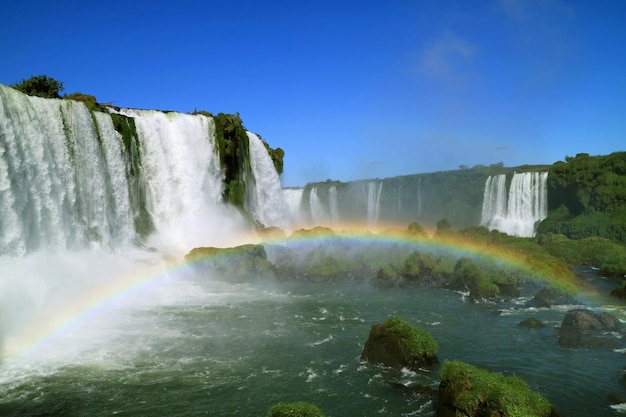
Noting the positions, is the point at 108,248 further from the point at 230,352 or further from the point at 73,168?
the point at 230,352

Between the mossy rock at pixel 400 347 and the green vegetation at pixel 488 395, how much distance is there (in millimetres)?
2471

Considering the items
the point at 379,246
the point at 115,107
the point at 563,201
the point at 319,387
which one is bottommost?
the point at 319,387

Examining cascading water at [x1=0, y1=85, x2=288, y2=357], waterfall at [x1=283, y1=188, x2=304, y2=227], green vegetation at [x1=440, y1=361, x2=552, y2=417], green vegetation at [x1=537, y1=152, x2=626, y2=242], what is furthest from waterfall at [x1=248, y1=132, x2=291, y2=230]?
green vegetation at [x1=440, y1=361, x2=552, y2=417]

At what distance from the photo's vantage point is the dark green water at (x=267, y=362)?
1020 cm

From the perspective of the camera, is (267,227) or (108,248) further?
(267,227)

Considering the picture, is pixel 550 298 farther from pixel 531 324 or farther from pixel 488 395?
pixel 488 395

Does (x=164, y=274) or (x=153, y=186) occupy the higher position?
(x=153, y=186)

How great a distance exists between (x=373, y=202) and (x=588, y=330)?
42.7 metres

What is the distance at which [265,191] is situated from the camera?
42.7 m

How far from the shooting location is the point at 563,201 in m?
42.0

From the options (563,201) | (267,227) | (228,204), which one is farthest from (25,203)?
(563,201)

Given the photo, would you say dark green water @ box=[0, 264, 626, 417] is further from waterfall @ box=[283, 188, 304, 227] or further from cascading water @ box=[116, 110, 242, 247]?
waterfall @ box=[283, 188, 304, 227]

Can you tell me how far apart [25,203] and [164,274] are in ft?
23.9

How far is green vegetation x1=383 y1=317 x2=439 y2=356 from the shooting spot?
12102 millimetres
